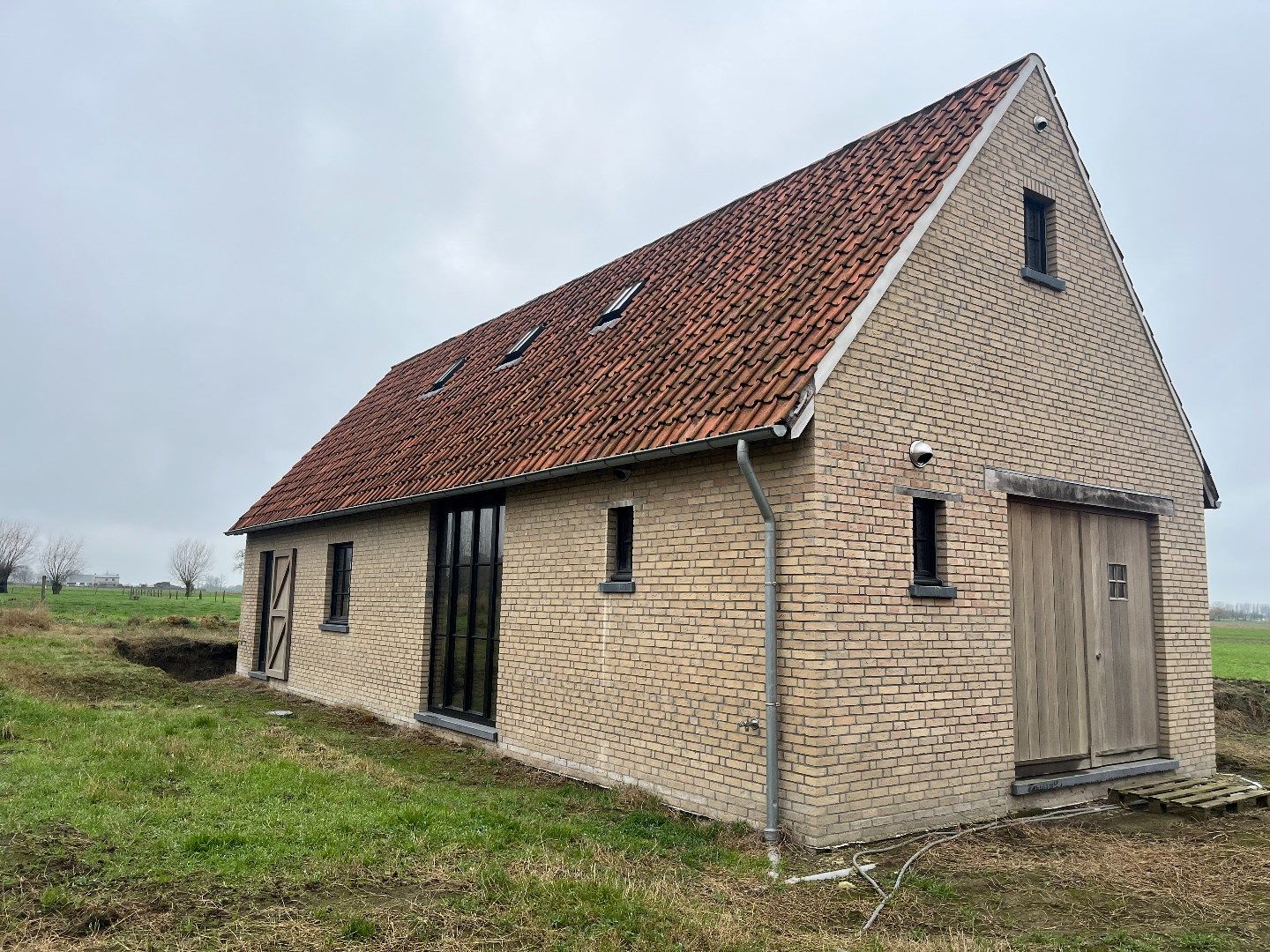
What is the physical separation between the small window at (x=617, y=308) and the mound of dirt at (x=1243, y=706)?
11473mm

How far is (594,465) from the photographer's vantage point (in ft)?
27.8

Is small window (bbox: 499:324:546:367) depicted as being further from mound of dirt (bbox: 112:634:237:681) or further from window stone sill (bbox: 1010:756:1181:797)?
mound of dirt (bbox: 112:634:237:681)

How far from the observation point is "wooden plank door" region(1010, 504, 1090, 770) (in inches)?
328

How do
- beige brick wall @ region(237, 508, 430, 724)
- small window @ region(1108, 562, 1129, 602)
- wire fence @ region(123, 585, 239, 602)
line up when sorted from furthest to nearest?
wire fence @ region(123, 585, 239, 602), beige brick wall @ region(237, 508, 430, 724), small window @ region(1108, 562, 1129, 602)

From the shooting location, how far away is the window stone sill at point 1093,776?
315 inches

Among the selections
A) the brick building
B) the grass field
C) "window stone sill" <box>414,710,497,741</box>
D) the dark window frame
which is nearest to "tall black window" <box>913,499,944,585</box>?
the brick building

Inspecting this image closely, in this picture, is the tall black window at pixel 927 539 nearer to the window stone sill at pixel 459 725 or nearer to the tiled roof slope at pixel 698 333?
the tiled roof slope at pixel 698 333

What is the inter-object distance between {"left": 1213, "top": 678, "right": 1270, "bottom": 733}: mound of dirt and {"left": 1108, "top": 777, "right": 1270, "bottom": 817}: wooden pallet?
657 centimetres

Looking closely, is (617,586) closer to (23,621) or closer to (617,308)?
(617,308)

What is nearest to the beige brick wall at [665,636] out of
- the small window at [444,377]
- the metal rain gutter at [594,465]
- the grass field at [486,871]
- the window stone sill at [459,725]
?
the window stone sill at [459,725]

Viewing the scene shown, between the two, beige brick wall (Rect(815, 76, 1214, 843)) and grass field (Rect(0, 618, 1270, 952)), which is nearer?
grass field (Rect(0, 618, 1270, 952))

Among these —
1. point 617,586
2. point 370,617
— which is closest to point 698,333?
point 617,586

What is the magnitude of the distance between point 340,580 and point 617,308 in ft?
22.8

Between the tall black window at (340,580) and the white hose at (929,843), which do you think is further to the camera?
the tall black window at (340,580)
